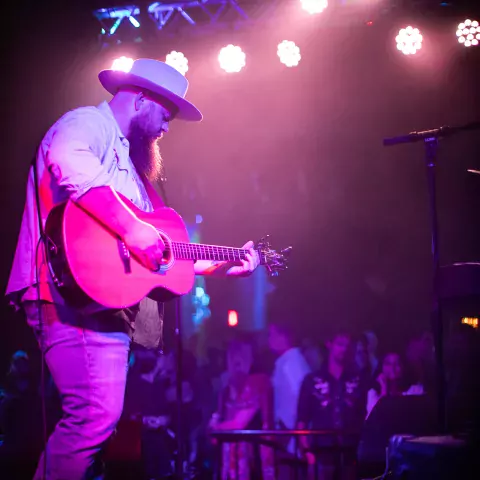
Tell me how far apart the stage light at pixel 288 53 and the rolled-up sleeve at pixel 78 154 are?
4842mm

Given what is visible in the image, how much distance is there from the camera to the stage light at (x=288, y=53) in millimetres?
6910

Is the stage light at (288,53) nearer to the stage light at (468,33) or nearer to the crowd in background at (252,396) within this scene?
the stage light at (468,33)

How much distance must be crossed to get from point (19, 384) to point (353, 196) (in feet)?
16.5

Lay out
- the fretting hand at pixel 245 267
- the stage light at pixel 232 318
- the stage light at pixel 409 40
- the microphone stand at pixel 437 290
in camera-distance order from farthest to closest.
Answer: the stage light at pixel 232 318
the stage light at pixel 409 40
the microphone stand at pixel 437 290
the fretting hand at pixel 245 267

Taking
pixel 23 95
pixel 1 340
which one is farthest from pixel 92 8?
pixel 1 340

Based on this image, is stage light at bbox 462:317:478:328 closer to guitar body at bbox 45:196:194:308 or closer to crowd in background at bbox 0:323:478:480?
crowd in background at bbox 0:323:478:480

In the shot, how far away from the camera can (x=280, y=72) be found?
24.0 feet

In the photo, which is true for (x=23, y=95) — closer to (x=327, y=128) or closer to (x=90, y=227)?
(x=327, y=128)

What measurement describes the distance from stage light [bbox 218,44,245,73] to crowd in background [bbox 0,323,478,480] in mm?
3496

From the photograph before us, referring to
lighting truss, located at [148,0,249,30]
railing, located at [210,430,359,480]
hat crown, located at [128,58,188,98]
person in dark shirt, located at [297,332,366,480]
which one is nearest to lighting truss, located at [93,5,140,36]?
lighting truss, located at [148,0,249,30]

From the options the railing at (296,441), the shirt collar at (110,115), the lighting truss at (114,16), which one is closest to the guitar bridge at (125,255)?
the shirt collar at (110,115)

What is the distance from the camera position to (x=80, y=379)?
7.58 feet

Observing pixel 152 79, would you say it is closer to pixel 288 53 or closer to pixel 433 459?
pixel 433 459

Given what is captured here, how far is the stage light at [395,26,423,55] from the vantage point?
6.73m
